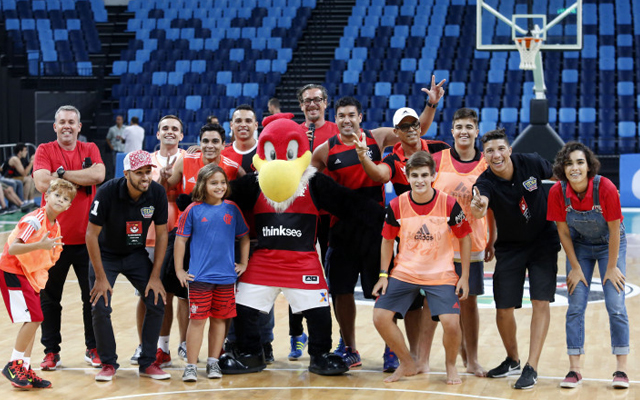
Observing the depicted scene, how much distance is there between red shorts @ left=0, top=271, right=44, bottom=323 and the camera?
5.02 meters

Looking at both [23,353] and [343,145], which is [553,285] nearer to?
[343,145]

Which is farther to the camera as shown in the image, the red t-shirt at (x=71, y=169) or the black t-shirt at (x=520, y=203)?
the red t-shirt at (x=71, y=169)

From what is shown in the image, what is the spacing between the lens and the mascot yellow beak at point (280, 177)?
5117mm

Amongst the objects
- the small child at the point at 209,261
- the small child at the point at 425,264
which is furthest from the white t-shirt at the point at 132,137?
the small child at the point at 425,264

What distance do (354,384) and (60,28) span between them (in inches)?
726

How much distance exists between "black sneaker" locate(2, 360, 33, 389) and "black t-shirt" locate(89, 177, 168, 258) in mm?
830

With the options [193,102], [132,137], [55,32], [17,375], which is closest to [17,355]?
[17,375]

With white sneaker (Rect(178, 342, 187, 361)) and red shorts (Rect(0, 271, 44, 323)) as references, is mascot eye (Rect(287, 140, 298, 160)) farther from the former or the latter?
red shorts (Rect(0, 271, 44, 323))

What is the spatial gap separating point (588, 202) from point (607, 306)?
2.11 ft

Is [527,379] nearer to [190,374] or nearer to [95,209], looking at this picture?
[190,374]

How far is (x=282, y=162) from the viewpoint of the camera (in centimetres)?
514

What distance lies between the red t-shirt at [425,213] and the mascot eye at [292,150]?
2.21 feet


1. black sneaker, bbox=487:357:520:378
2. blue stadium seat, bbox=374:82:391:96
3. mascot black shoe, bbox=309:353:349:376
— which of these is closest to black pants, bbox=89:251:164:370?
mascot black shoe, bbox=309:353:349:376

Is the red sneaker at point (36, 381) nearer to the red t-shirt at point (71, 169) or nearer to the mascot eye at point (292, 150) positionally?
the red t-shirt at point (71, 169)
